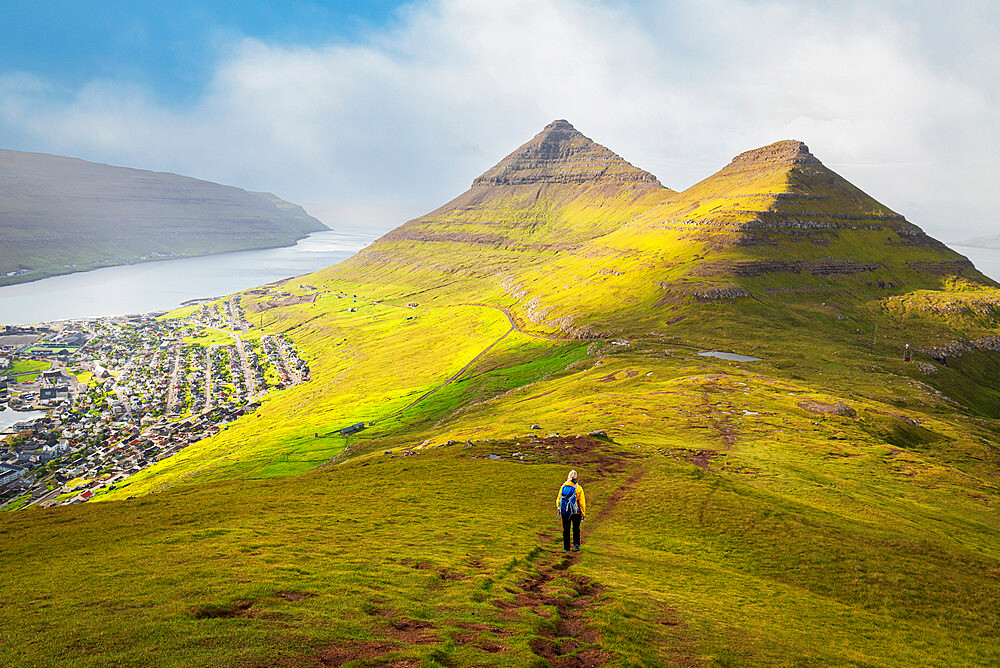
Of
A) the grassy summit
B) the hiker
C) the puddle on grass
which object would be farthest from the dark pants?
the puddle on grass

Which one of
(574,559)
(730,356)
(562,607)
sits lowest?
(730,356)

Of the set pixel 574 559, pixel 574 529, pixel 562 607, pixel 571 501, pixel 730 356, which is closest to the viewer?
pixel 562 607

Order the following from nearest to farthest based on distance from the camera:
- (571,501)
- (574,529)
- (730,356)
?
1. (571,501)
2. (574,529)
3. (730,356)

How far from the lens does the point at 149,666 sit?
15.4 m

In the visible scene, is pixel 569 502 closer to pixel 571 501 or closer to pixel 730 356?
pixel 571 501


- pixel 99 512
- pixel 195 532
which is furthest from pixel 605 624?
pixel 99 512

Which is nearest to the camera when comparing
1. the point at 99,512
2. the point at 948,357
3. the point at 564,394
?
the point at 99,512

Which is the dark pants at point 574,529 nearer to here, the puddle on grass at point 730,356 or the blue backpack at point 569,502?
the blue backpack at point 569,502

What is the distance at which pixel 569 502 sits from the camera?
1154 inches

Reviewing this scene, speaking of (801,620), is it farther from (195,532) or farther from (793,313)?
(793,313)

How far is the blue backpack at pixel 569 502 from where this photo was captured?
28953mm

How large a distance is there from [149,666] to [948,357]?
223032mm

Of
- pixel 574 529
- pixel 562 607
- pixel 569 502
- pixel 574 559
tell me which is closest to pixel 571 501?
pixel 569 502

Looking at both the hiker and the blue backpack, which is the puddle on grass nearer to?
the hiker
